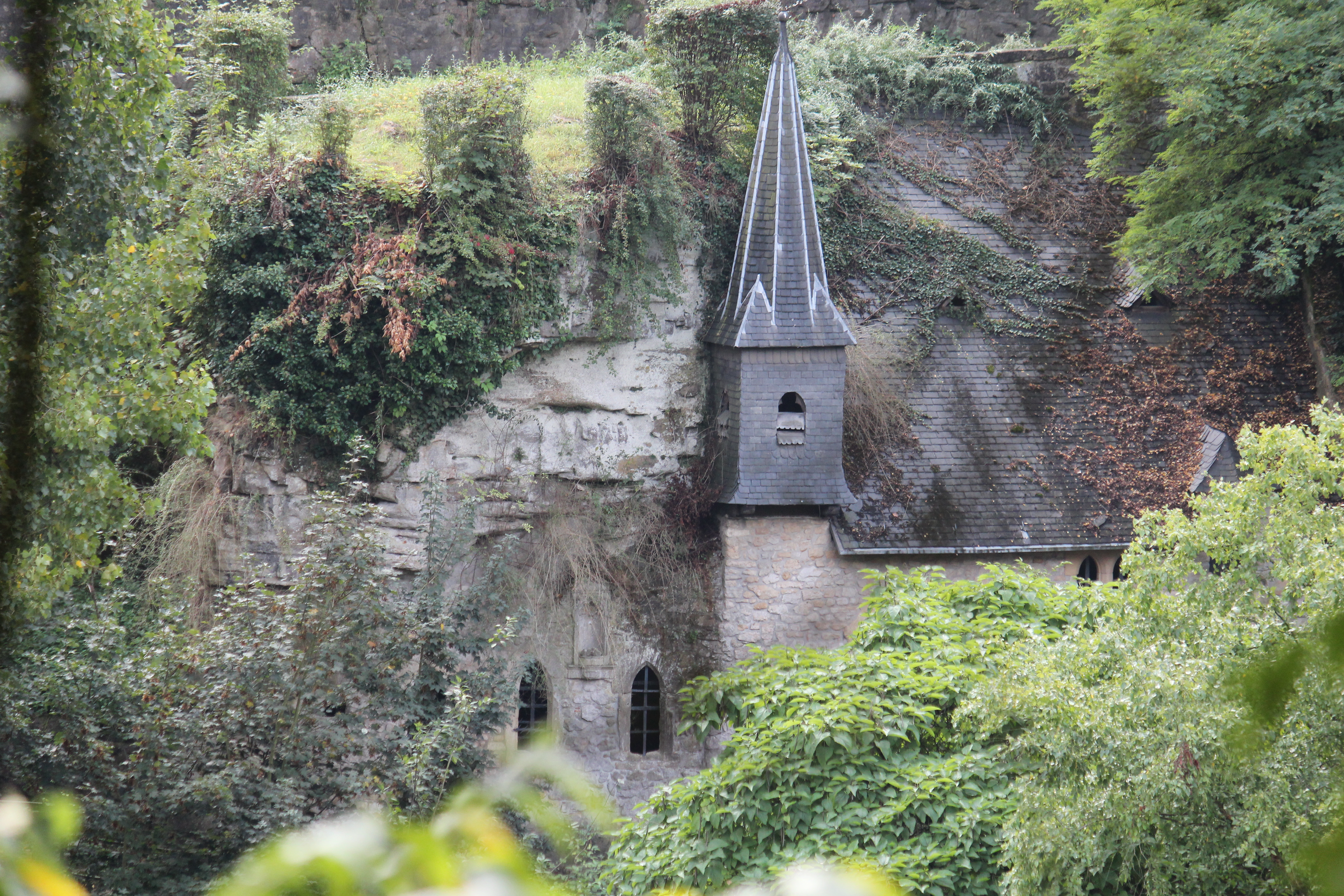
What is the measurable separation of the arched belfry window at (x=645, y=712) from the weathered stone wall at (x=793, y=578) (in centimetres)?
118

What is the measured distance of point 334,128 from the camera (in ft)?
43.4

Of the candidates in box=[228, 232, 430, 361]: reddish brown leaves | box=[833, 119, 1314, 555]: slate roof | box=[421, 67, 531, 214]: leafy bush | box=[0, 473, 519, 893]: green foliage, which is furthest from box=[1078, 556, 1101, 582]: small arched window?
box=[228, 232, 430, 361]: reddish brown leaves

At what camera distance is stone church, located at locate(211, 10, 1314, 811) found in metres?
13.6

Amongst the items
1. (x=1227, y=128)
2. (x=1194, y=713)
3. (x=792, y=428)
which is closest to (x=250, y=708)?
(x=1194, y=713)

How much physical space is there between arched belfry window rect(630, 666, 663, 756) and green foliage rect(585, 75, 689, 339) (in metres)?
4.52

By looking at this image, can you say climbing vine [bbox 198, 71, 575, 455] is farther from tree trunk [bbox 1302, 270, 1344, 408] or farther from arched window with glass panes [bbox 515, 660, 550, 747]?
tree trunk [bbox 1302, 270, 1344, 408]

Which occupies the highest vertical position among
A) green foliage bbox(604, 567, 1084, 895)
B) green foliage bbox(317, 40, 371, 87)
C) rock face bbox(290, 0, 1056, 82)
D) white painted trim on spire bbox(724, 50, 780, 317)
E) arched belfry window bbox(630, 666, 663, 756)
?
rock face bbox(290, 0, 1056, 82)

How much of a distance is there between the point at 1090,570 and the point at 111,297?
12.1m

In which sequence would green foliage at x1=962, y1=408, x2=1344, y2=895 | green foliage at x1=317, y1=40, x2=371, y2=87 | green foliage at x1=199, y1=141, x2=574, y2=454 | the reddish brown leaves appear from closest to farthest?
1. green foliage at x1=962, y1=408, x2=1344, y2=895
2. the reddish brown leaves
3. green foliage at x1=199, y1=141, x2=574, y2=454
4. green foliage at x1=317, y1=40, x2=371, y2=87

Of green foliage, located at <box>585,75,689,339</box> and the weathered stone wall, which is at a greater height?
green foliage, located at <box>585,75,689,339</box>

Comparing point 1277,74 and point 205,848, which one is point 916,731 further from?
point 1277,74

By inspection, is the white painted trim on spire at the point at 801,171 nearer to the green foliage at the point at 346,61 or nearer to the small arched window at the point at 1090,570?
the small arched window at the point at 1090,570

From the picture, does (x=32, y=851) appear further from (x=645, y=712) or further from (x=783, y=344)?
(x=645, y=712)

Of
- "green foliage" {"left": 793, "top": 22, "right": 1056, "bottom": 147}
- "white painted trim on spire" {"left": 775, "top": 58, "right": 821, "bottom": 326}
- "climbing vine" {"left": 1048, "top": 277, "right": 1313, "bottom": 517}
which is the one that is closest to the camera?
"white painted trim on spire" {"left": 775, "top": 58, "right": 821, "bottom": 326}
